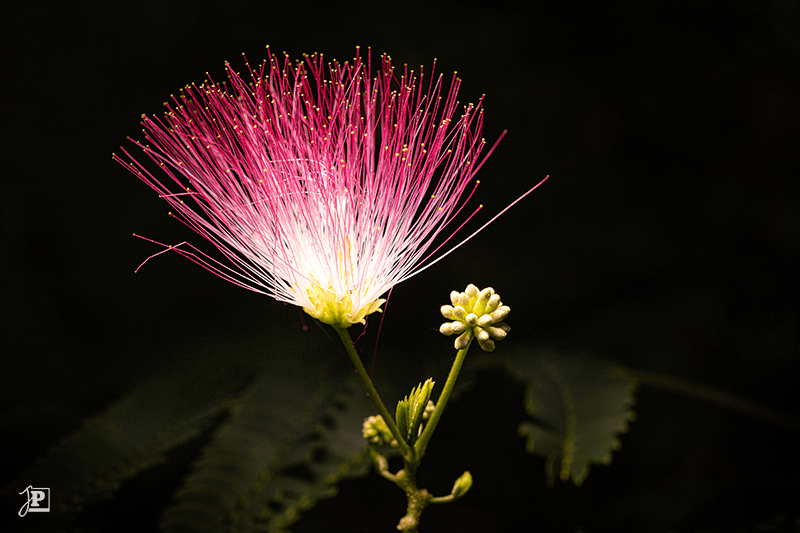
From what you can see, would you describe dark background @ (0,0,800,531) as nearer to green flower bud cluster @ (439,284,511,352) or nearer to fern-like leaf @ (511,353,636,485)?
fern-like leaf @ (511,353,636,485)

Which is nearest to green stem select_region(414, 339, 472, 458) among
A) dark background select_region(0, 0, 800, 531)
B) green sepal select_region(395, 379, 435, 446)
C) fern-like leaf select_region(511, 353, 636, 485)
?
green sepal select_region(395, 379, 435, 446)

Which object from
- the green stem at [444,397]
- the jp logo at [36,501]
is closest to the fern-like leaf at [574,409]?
the green stem at [444,397]

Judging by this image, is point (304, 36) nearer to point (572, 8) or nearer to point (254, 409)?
point (572, 8)

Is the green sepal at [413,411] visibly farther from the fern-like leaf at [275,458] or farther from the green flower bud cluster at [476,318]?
the fern-like leaf at [275,458]

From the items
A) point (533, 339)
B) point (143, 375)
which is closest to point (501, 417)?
point (533, 339)

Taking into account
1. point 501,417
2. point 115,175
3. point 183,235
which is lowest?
point 501,417
